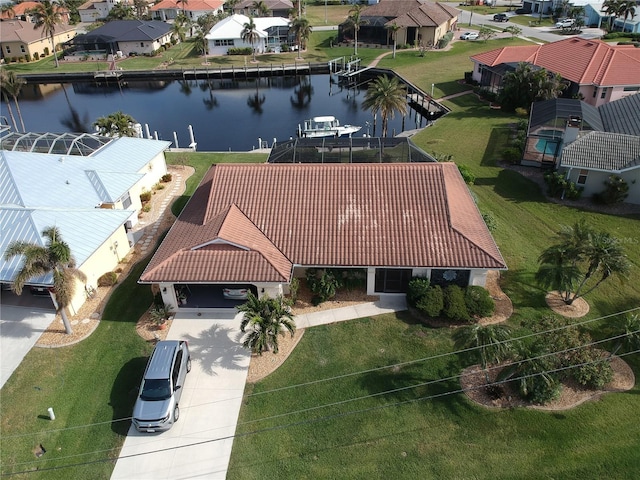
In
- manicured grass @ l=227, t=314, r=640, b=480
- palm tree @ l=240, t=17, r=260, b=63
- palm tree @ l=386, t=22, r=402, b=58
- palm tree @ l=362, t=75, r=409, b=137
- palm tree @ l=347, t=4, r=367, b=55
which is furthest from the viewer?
palm tree @ l=347, t=4, r=367, b=55

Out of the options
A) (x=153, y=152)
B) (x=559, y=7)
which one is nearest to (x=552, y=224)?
(x=153, y=152)

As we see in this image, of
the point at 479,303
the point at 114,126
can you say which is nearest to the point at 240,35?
the point at 114,126

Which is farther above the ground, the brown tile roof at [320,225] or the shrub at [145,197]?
the brown tile roof at [320,225]

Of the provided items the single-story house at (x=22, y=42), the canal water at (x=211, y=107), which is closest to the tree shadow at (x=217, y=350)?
the canal water at (x=211, y=107)

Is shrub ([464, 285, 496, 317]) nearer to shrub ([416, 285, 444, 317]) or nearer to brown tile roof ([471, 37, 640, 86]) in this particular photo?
shrub ([416, 285, 444, 317])

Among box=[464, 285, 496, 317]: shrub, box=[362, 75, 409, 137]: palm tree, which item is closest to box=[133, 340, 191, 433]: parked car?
box=[464, 285, 496, 317]: shrub

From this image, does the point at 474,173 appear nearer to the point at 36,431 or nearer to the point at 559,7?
the point at 36,431

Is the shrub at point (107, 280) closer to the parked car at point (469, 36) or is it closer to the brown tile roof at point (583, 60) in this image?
the brown tile roof at point (583, 60)

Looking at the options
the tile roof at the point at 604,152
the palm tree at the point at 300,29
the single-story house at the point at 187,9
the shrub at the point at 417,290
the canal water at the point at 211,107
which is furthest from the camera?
the single-story house at the point at 187,9
